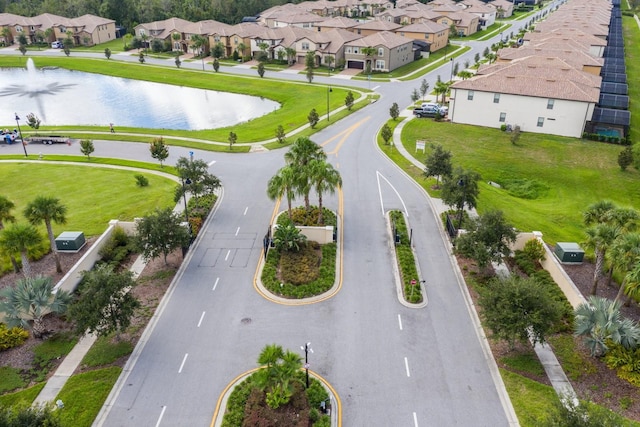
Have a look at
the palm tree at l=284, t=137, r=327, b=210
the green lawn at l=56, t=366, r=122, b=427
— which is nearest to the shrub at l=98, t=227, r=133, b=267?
the green lawn at l=56, t=366, r=122, b=427

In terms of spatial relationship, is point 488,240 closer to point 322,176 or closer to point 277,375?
point 322,176

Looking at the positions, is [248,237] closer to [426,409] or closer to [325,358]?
[325,358]

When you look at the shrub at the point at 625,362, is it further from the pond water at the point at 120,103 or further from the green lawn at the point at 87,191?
the pond water at the point at 120,103

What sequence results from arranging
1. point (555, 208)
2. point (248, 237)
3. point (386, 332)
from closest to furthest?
point (386, 332) < point (248, 237) < point (555, 208)

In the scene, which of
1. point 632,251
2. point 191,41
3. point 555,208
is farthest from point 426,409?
point 191,41

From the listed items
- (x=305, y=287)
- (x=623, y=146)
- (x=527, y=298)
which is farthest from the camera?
(x=623, y=146)

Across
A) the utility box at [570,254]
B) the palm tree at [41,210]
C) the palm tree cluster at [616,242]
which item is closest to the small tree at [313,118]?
the utility box at [570,254]

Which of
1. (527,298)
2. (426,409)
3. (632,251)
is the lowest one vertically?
(426,409)
